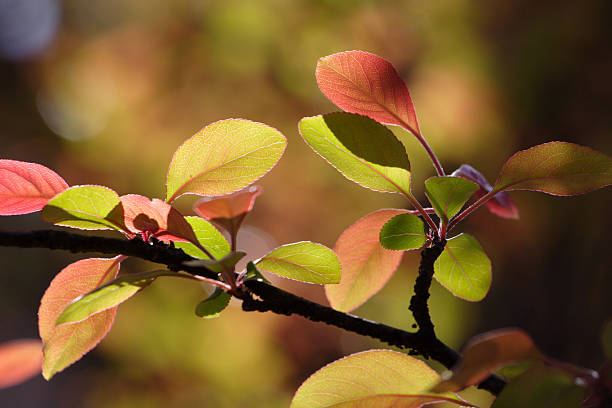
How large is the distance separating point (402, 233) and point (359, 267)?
0.33 feet

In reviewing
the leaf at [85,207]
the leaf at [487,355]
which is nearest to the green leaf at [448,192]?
the leaf at [487,355]

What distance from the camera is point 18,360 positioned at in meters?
0.60

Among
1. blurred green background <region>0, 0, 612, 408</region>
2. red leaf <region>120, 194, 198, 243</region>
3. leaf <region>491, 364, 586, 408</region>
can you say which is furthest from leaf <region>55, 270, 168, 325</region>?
blurred green background <region>0, 0, 612, 408</region>

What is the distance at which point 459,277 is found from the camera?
1.58ft

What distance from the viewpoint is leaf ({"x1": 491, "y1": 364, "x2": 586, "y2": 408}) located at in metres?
0.30

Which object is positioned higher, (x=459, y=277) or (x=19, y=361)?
(x=459, y=277)

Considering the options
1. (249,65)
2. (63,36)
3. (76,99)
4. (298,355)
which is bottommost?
(298,355)

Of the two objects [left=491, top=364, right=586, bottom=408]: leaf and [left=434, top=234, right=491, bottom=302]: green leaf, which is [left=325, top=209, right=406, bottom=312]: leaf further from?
[left=491, top=364, right=586, bottom=408]: leaf

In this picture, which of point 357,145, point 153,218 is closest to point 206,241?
point 153,218

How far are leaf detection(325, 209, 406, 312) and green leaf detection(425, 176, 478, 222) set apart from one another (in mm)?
109

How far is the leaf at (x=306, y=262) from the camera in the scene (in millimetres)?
404

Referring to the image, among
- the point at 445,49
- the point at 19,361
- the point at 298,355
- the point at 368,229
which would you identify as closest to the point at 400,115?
the point at 368,229

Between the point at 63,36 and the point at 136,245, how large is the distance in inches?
122

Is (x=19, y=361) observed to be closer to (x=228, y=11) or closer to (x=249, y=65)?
(x=249, y=65)
